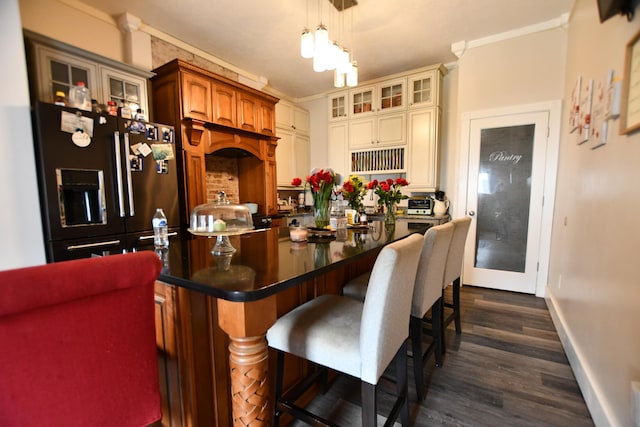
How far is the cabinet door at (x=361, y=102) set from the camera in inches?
167

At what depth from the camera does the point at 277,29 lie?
299 cm

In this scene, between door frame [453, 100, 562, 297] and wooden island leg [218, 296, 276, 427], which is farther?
door frame [453, 100, 562, 297]

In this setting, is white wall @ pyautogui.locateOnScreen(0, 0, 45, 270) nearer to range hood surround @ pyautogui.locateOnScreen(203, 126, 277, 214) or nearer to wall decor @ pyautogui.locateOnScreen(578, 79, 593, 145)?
range hood surround @ pyautogui.locateOnScreen(203, 126, 277, 214)

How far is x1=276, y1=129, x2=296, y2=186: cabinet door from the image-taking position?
457cm

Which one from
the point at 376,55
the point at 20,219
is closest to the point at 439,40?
the point at 376,55

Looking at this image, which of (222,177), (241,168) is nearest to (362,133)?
(241,168)

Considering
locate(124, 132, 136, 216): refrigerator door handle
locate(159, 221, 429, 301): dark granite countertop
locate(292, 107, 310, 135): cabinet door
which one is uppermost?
locate(292, 107, 310, 135): cabinet door

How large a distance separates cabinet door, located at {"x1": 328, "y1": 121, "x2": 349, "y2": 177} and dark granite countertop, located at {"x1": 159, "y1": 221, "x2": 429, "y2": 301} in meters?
2.95

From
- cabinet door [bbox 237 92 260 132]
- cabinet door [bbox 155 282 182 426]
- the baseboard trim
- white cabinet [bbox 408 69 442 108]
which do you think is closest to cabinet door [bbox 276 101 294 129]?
cabinet door [bbox 237 92 260 132]

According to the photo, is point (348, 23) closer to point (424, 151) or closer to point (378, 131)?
point (378, 131)

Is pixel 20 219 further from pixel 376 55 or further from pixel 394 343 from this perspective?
pixel 376 55

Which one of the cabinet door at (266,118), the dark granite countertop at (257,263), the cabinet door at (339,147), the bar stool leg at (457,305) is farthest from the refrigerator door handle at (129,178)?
the cabinet door at (339,147)

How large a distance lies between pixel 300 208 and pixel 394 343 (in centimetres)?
412

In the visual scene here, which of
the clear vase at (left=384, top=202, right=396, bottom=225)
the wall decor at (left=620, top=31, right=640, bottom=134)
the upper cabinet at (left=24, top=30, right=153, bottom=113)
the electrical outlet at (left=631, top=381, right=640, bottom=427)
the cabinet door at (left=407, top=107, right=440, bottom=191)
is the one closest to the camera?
the electrical outlet at (left=631, top=381, right=640, bottom=427)
